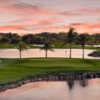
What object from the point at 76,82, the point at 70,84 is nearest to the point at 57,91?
the point at 70,84

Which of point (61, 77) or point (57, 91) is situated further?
point (61, 77)

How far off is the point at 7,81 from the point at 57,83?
42.8 feet

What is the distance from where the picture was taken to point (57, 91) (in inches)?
1935

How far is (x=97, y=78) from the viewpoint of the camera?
64.8 meters

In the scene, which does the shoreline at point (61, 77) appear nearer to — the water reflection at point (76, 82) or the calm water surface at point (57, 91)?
the calm water surface at point (57, 91)

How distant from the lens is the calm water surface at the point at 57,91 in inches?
1725

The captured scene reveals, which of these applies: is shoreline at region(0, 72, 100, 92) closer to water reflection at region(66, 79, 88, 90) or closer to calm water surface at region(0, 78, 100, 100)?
calm water surface at region(0, 78, 100, 100)

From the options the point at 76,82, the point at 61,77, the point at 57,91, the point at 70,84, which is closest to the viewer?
the point at 57,91

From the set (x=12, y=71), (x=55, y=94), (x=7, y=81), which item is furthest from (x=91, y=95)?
(x=12, y=71)

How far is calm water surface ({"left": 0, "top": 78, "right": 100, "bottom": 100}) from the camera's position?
1725 inches

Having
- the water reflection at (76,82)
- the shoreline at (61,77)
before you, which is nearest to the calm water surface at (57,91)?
the water reflection at (76,82)

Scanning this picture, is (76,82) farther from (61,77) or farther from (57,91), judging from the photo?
(57,91)

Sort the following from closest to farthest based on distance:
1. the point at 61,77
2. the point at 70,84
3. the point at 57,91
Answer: the point at 57,91 → the point at 70,84 → the point at 61,77

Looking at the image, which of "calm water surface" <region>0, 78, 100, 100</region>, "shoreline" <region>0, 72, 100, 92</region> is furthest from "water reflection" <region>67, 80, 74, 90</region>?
"shoreline" <region>0, 72, 100, 92</region>
